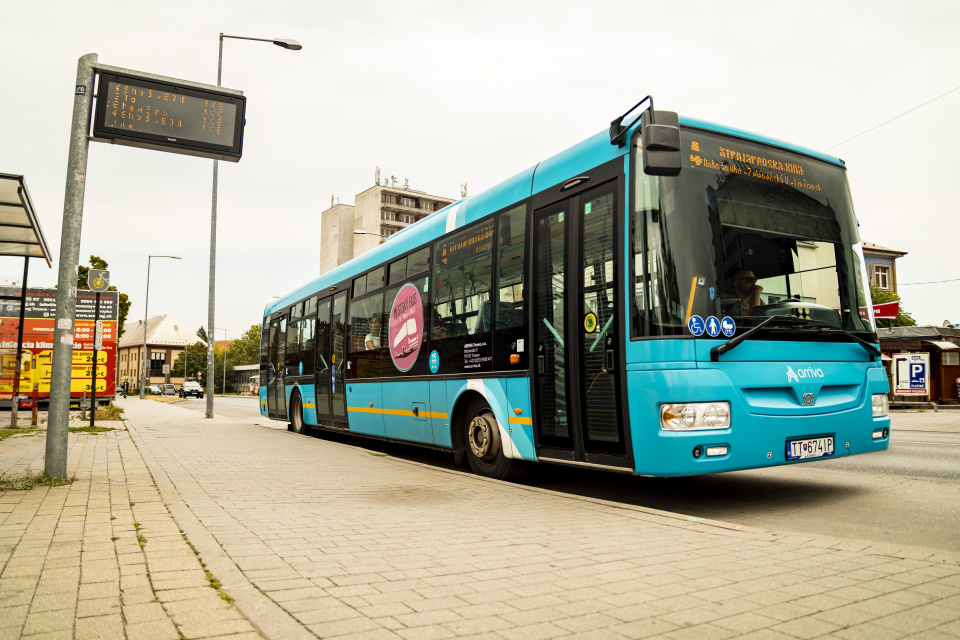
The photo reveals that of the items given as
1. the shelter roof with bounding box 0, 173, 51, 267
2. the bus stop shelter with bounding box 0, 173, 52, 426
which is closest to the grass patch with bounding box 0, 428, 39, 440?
the bus stop shelter with bounding box 0, 173, 52, 426

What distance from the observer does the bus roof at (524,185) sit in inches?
262

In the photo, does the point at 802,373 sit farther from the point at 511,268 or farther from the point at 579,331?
the point at 511,268

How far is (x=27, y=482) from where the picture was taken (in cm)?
701

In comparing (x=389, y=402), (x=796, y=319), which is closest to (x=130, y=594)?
(x=796, y=319)

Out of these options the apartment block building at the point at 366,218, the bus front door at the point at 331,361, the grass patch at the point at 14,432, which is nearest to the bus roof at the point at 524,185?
the bus front door at the point at 331,361

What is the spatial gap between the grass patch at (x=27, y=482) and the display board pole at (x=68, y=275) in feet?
0.34

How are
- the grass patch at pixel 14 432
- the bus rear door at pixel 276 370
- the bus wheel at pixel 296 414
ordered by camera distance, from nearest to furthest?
1. the grass patch at pixel 14 432
2. the bus wheel at pixel 296 414
3. the bus rear door at pixel 276 370

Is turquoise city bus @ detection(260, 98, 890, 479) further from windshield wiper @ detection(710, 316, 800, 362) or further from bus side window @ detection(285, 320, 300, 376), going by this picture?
bus side window @ detection(285, 320, 300, 376)

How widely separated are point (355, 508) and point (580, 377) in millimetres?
2343

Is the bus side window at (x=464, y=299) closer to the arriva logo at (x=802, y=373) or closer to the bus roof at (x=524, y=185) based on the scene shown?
the bus roof at (x=524, y=185)

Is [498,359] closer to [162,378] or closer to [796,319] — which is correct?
[796,319]

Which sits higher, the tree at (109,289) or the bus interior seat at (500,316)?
the tree at (109,289)

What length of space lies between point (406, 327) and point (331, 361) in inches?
160

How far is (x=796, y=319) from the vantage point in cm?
627
